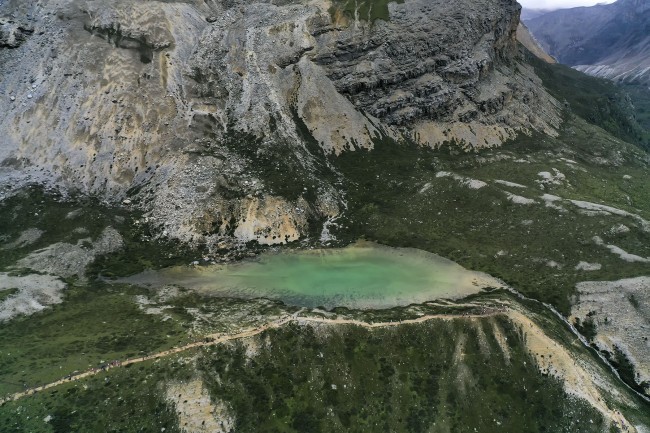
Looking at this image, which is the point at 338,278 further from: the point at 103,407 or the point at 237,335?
the point at 103,407

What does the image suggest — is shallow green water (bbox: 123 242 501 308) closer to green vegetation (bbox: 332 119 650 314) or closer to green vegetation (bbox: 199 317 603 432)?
green vegetation (bbox: 332 119 650 314)

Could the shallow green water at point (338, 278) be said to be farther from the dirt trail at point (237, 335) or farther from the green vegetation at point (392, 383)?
the green vegetation at point (392, 383)

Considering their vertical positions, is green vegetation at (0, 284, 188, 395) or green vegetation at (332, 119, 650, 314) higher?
green vegetation at (332, 119, 650, 314)

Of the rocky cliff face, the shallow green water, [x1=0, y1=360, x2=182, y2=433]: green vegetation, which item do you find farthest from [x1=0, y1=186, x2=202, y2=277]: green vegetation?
[x1=0, y1=360, x2=182, y2=433]: green vegetation

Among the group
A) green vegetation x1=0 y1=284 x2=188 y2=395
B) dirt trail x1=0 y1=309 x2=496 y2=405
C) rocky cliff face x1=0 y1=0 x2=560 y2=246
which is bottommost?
green vegetation x1=0 y1=284 x2=188 y2=395

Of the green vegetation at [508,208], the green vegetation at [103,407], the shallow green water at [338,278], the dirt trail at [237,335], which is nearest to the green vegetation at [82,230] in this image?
the shallow green water at [338,278]

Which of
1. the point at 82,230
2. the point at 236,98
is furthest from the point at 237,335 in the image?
the point at 236,98
